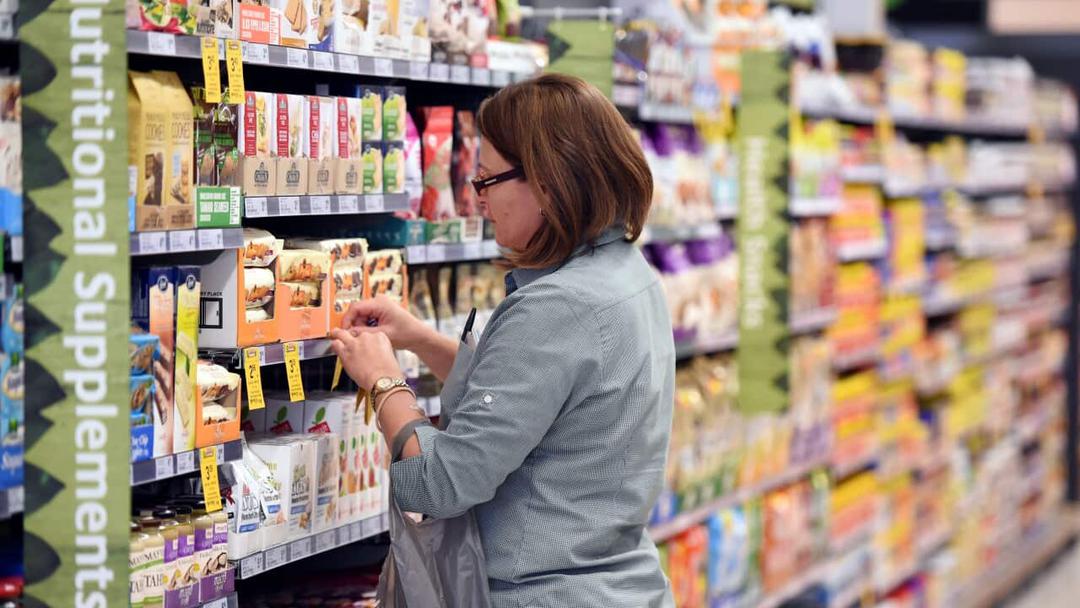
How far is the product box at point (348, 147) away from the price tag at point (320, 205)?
69mm

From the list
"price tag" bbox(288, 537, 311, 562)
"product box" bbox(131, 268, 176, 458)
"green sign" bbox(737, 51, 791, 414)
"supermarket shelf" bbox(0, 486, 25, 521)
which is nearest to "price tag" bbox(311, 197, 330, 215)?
"product box" bbox(131, 268, 176, 458)

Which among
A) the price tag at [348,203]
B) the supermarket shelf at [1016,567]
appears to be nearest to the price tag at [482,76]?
the price tag at [348,203]

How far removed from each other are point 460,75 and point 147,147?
A: 1205 millimetres

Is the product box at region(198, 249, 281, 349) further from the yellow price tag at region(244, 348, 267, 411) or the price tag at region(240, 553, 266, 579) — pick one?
the price tag at region(240, 553, 266, 579)

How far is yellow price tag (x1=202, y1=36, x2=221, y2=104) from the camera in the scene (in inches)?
112

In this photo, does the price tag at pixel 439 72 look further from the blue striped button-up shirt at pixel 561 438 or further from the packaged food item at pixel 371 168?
the blue striped button-up shirt at pixel 561 438

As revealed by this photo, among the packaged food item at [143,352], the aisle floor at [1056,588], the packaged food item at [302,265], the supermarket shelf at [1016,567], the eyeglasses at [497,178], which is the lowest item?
the aisle floor at [1056,588]

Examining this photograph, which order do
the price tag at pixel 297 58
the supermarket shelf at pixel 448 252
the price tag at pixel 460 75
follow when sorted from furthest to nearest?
the price tag at pixel 460 75, the supermarket shelf at pixel 448 252, the price tag at pixel 297 58

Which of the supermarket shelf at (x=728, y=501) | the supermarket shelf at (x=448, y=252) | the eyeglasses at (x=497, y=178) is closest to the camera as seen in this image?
the eyeglasses at (x=497, y=178)

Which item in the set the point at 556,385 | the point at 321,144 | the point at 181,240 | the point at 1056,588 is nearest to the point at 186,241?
the point at 181,240

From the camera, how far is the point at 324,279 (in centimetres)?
330

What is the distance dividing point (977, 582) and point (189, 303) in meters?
6.47

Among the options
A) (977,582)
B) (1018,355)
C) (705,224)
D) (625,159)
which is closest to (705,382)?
(705,224)

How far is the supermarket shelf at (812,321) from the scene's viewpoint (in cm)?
585
